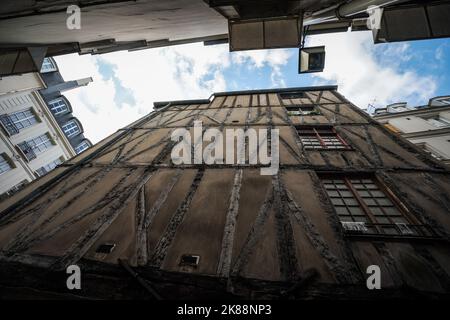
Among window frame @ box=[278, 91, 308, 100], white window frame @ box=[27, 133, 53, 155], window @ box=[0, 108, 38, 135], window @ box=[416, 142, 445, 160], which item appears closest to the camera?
window @ box=[416, 142, 445, 160]

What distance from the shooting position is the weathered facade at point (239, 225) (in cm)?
252

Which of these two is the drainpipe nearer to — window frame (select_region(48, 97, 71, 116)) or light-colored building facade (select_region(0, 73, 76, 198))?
light-colored building facade (select_region(0, 73, 76, 198))

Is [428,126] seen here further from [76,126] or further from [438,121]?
[76,126]

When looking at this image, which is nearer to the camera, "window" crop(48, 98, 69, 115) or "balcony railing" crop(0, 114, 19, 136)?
"balcony railing" crop(0, 114, 19, 136)

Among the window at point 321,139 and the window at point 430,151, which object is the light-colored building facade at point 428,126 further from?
the window at point 321,139

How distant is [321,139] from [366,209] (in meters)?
2.97

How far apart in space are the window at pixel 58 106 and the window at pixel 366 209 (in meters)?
27.8

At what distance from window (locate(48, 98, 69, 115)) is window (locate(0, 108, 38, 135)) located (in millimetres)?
2259

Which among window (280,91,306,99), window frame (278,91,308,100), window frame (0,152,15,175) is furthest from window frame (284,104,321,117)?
window frame (0,152,15,175)

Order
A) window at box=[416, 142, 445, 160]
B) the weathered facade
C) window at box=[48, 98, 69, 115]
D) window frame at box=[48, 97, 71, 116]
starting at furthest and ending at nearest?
window at box=[48, 98, 69, 115] < window frame at box=[48, 97, 71, 116] < window at box=[416, 142, 445, 160] < the weathered facade

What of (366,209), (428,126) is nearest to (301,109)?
(366,209)

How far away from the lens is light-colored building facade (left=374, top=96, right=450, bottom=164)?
984 centimetres

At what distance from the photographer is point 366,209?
147 inches

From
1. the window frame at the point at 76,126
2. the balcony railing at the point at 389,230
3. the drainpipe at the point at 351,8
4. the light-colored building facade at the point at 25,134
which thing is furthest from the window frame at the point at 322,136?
the window frame at the point at 76,126
